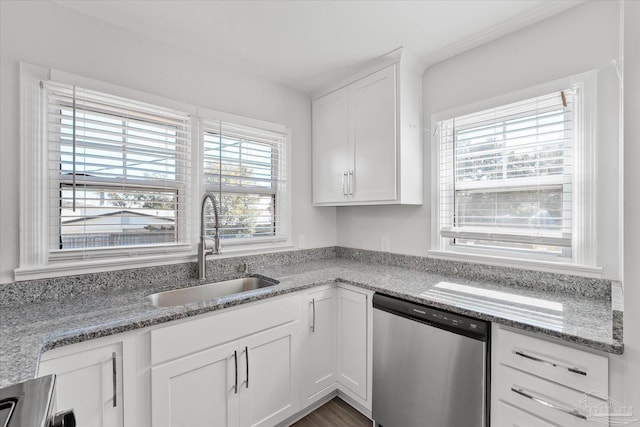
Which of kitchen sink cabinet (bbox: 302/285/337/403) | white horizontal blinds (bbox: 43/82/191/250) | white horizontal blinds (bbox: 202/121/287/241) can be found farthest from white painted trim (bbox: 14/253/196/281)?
kitchen sink cabinet (bbox: 302/285/337/403)

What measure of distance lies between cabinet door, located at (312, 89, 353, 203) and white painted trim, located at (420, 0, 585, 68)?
741 millimetres

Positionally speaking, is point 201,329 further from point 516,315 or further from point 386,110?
point 386,110

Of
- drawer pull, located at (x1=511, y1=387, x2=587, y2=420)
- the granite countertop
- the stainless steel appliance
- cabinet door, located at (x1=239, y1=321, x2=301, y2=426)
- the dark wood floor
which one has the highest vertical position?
the stainless steel appliance

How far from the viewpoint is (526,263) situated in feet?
5.74

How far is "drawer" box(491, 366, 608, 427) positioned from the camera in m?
1.09

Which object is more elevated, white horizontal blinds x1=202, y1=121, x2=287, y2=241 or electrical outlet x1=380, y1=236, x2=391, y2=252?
white horizontal blinds x1=202, y1=121, x2=287, y2=241

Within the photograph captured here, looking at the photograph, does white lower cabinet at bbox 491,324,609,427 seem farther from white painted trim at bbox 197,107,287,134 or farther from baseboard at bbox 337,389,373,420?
white painted trim at bbox 197,107,287,134

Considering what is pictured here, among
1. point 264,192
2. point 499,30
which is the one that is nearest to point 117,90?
point 264,192

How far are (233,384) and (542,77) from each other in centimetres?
250

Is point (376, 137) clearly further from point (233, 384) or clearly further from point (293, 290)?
point (233, 384)

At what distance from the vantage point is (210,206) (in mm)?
2154

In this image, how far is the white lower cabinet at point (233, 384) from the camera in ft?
4.49

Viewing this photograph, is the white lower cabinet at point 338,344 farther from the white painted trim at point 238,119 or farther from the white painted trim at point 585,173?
the white painted trim at point 238,119

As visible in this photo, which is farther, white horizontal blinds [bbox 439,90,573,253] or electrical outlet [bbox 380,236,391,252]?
electrical outlet [bbox 380,236,391,252]
